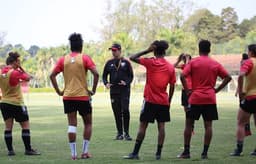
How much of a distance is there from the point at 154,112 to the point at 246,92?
6.45ft

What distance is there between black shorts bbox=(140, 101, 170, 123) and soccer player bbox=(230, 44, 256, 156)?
5.03 feet

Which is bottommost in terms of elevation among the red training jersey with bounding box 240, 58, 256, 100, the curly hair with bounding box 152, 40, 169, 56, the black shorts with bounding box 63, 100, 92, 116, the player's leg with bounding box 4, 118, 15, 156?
the player's leg with bounding box 4, 118, 15, 156

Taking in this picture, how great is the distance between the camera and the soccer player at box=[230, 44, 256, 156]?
34.0 feet

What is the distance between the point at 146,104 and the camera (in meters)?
9.98

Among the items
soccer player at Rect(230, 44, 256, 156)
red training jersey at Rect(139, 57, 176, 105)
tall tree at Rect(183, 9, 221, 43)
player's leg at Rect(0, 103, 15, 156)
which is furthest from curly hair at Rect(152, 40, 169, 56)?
tall tree at Rect(183, 9, 221, 43)

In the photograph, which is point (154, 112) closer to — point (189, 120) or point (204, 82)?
point (189, 120)

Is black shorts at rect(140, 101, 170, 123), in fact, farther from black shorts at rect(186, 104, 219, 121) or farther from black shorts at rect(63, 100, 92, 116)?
black shorts at rect(63, 100, 92, 116)

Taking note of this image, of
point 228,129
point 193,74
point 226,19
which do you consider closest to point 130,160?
point 193,74

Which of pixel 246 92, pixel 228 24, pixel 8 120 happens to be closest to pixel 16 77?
pixel 8 120

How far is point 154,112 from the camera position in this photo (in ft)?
32.7

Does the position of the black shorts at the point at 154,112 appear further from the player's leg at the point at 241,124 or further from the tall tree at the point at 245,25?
the tall tree at the point at 245,25

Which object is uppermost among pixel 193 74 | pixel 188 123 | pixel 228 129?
pixel 193 74

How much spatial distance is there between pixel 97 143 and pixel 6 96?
303cm

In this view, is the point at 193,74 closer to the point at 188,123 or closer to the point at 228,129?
the point at 188,123
